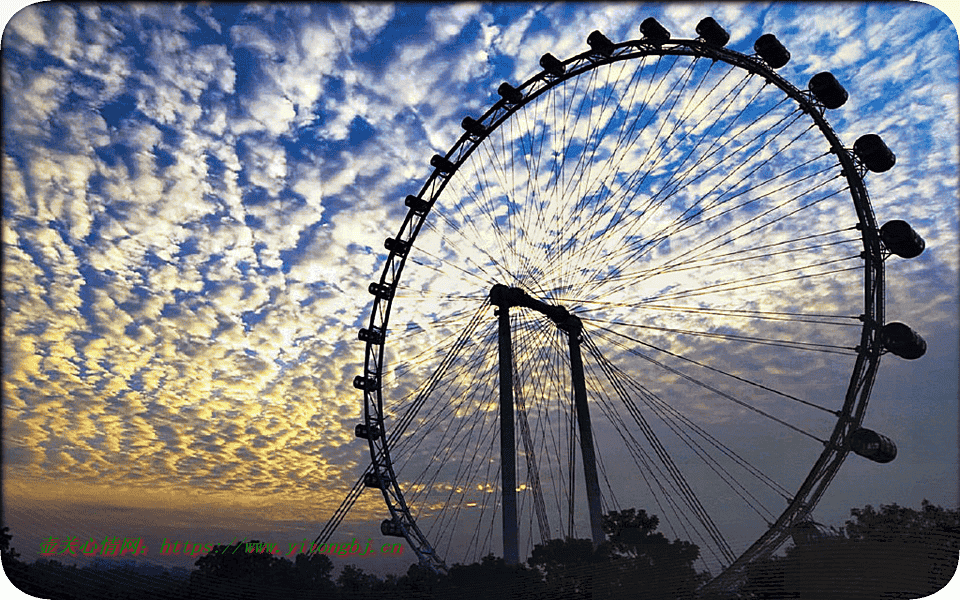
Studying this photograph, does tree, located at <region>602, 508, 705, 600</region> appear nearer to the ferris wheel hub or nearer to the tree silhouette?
the tree silhouette

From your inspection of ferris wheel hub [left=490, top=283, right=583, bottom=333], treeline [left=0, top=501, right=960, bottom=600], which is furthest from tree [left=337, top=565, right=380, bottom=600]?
ferris wheel hub [left=490, top=283, right=583, bottom=333]

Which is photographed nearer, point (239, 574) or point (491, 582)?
point (491, 582)

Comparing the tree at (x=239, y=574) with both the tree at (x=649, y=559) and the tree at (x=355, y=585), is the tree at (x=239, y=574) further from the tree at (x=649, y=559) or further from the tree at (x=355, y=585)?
the tree at (x=649, y=559)

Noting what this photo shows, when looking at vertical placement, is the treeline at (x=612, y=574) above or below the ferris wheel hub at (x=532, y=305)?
below

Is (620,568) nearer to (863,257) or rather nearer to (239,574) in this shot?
(863,257)

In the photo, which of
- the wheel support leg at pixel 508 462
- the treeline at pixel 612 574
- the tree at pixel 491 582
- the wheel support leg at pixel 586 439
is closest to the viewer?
the treeline at pixel 612 574

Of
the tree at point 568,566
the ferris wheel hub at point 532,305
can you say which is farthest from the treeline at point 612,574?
the ferris wheel hub at point 532,305

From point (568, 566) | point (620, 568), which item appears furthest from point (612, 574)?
point (568, 566)
